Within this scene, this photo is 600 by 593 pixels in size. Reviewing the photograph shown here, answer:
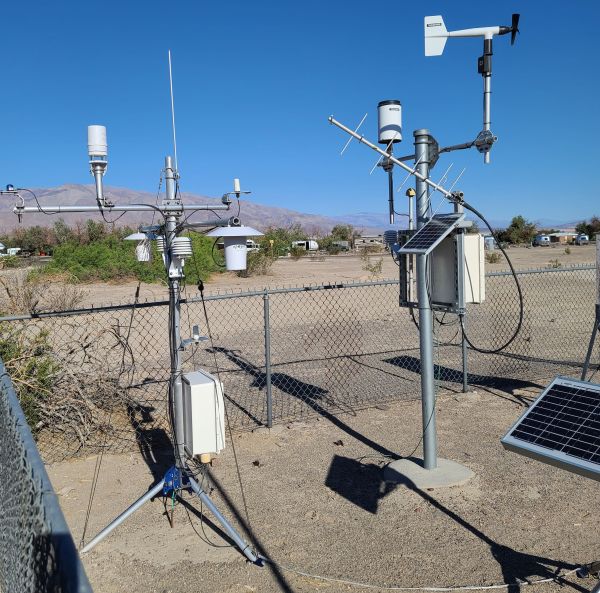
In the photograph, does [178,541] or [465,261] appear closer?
[178,541]

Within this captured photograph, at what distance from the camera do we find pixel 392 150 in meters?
5.23

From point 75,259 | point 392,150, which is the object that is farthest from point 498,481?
point 75,259

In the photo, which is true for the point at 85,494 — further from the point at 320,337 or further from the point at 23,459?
the point at 320,337

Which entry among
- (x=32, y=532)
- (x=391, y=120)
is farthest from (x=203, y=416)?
(x=391, y=120)

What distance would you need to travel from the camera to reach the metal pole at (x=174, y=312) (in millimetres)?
4234

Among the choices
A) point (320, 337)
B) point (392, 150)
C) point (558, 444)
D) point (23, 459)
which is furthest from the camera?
point (320, 337)

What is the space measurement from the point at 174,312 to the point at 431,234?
2008 millimetres

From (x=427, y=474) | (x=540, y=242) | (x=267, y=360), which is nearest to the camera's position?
(x=427, y=474)

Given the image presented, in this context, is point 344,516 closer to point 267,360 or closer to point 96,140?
point 267,360

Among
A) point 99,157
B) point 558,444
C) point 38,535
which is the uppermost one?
point 99,157

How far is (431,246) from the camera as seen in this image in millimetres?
4500

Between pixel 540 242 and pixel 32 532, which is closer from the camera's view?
pixel 32 532

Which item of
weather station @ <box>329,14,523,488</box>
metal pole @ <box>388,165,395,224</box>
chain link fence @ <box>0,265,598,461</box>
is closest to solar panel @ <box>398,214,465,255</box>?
weather station @ <box>329,14,523,488</box>

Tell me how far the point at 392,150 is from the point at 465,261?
1.15 meters
